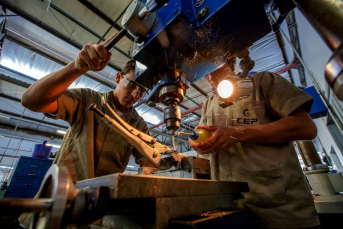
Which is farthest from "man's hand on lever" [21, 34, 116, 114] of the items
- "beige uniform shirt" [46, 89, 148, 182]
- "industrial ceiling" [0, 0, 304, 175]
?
"industrial ceiling" [0, 0, 304, 175]

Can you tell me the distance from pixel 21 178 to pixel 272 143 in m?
5.61

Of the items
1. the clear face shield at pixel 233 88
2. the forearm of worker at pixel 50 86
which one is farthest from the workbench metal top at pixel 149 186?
the forearm of worker at pixel 50 86

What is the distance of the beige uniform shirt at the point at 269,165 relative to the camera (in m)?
0.86

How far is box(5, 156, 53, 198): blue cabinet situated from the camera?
393 cm

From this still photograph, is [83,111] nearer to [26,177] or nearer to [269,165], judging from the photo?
[269,165]

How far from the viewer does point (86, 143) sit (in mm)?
1156

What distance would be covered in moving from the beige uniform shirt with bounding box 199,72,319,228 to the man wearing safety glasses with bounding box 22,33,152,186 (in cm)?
77

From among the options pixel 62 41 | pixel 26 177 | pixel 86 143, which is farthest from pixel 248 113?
pixel 26 177

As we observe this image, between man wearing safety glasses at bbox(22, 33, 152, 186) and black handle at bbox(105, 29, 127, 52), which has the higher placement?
black handle at bbox(105, 29, 127, 52)

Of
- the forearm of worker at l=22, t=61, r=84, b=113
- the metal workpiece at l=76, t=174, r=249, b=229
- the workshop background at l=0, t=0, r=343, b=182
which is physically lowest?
the metal workpiece at l=76, t=174, r=249, b=229

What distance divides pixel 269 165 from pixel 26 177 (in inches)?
219

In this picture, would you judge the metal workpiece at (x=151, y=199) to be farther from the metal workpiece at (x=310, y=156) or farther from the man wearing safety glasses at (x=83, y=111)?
the metal workpiece at (x=310, y=156)

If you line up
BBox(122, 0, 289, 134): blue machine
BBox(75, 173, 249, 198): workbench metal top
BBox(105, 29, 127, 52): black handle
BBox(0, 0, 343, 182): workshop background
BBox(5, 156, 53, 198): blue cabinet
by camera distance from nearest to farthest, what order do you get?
BBox(75, 173, 249, 198): workbench metal top < BBox(122, 0, 289, 134): blue machine < BBox(105, 29, 127, 52): black handle < BBox(0, 0, 343, 182): workshop background < BBox(5, 156, 53, 198): blue cabinet

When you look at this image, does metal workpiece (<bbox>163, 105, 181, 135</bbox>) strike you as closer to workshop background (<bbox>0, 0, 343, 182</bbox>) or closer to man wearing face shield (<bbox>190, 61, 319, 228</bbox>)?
man wearing face shield (<bbox>190, 61, 319, 228</bbox>)
